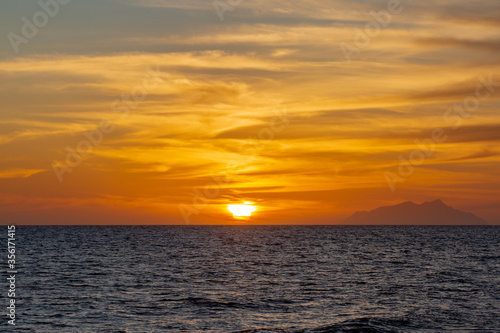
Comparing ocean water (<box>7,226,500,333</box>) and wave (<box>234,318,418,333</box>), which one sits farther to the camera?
ocean water (<box>7,226,500,333</box>)

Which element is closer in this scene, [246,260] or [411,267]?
[411,267]

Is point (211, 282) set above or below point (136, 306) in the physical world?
above

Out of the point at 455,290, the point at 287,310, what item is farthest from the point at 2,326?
the point at 455,290

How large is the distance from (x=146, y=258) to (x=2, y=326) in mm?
52630

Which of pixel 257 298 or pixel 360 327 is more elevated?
pixel 257 298

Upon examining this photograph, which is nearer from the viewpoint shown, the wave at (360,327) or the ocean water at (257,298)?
the wave at (360,327)

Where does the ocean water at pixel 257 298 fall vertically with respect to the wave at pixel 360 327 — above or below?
above

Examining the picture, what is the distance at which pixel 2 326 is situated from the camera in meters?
34.0

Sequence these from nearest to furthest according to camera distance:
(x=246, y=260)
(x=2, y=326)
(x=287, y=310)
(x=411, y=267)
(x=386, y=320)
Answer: (x=2, y=326) < (x=386, y=320) < (x=287, y=310) < (x=411, y=267) < (x=246, y=260)

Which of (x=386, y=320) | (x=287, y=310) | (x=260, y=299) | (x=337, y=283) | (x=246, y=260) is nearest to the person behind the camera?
(x=386, y=320)

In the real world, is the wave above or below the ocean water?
below

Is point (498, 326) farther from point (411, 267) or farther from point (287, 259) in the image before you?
point (287, 259)

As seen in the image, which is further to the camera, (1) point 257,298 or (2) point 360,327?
(1) point 257,298

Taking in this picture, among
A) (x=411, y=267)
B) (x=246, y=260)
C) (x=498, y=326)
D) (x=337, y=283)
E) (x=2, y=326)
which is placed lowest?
(x=498, y=326)
